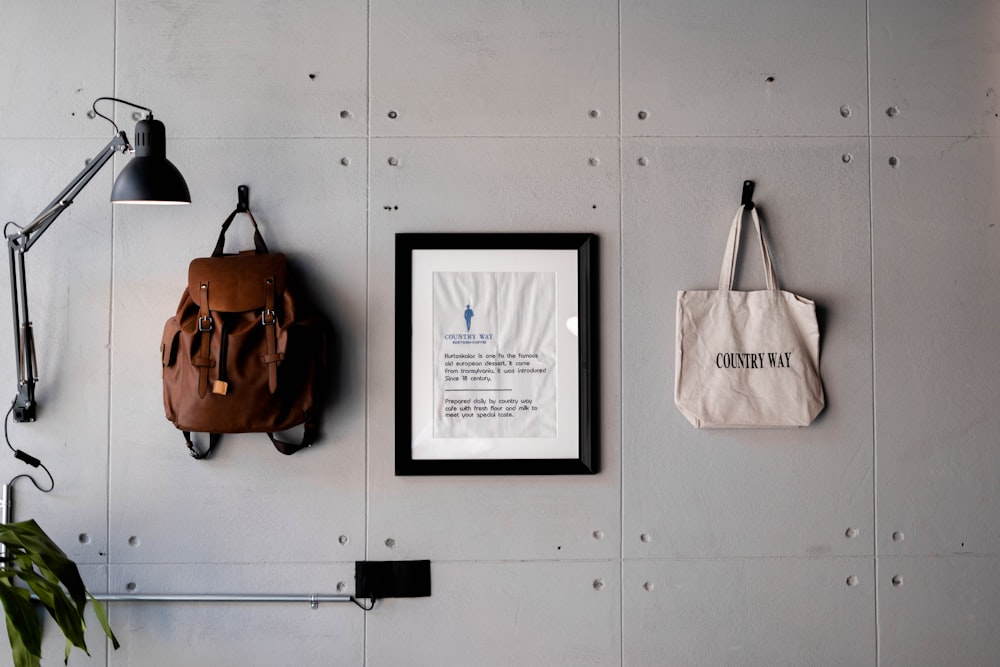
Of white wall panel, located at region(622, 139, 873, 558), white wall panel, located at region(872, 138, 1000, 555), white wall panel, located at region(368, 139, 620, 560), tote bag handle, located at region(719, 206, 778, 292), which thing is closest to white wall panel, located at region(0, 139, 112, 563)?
white wall panel, located at region(368, 139, 620, 560)

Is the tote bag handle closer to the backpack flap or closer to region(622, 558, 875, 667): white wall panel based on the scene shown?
region(622, 558, 875, 667): white wall panel

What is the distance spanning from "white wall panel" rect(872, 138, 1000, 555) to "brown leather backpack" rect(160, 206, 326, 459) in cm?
158

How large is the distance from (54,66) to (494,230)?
1.29 metres

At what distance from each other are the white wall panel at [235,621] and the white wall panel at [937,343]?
153 cm

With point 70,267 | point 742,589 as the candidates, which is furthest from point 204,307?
point 742,589

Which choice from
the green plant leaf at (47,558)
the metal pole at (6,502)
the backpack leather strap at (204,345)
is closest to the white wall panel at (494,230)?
the backpack leather strap at (204,345)


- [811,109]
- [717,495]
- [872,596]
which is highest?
[811,109]

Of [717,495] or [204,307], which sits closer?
[204,307]

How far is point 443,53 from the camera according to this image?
2234 millimetres

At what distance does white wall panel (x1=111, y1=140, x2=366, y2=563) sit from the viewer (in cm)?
219

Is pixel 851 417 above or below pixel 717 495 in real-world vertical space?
above

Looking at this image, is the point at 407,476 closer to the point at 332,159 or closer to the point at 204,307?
the point at 204,307

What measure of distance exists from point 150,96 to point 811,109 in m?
1.84

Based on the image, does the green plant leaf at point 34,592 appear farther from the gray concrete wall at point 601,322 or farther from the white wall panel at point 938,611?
the white wall panel at point 938,611
